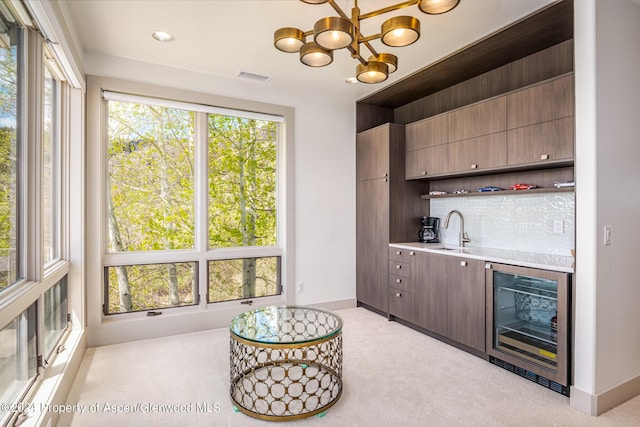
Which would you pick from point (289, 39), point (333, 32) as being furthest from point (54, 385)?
point (333, 32)

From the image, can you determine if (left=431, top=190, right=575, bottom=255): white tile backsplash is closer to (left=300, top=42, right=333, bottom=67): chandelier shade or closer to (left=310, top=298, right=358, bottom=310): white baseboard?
(left=310, top=298, right=358, bottom=310): white baseboard

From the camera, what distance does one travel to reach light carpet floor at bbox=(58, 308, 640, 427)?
2094 millimetres

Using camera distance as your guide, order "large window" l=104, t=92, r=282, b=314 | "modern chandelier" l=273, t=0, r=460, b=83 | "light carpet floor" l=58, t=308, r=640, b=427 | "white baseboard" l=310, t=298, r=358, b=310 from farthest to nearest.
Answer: "white baseboard" l=310, t=298, r=358, b=310, "large window" l=104, t=92, r=282, b=314, "light carpet floor" l=58, t=308, r=640, b=427, "modern chandelier" l=273, t=0, r=460, b=83

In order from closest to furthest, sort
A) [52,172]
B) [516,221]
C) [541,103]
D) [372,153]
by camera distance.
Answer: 1. [541,103]
2. [52,172]
3. [516,221]
4. [372,153]

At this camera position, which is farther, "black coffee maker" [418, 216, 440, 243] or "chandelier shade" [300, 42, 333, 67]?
"black coffee maker" [418, 216, 440, 243]

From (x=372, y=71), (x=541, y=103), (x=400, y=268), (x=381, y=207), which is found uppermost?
(x=372, y=71)

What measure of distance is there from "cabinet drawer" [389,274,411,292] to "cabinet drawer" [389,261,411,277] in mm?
36

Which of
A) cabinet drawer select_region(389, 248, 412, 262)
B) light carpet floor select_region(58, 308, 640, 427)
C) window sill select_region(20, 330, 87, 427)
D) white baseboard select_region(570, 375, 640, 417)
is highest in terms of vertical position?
cabinet drawer select_region(389, 248, 412, 262)

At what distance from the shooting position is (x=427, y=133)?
3.71 metres

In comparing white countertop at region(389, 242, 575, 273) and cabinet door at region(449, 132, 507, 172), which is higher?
cabinet door at region(449, 132, 507, 172)

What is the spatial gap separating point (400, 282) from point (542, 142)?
184 centimetres

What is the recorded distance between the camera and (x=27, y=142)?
6.39ft

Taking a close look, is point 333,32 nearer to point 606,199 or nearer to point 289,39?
point 289,39

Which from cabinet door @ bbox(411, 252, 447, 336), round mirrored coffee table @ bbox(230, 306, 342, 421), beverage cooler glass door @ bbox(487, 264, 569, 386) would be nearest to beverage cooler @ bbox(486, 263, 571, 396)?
beverage cooler glass door @ bbox(487, 264, 569, 386)
